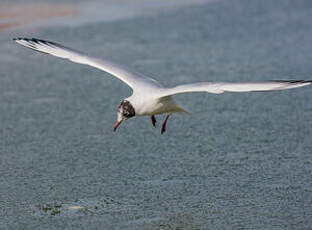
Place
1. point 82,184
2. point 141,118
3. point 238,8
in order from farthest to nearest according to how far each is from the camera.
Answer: point 238,8 → point 141,118 → point 82,184

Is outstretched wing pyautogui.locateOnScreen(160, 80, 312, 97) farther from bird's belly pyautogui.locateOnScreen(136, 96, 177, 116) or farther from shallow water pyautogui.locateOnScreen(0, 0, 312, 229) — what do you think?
shallow water pyautogui.locateOnScreen(0, 0, 312, 229)

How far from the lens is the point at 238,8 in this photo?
7527 mm

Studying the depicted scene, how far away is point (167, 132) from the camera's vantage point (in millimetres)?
5043

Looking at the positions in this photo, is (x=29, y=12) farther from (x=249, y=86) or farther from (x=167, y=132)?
(x=249, y=86)

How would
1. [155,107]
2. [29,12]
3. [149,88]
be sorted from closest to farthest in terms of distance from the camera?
[155,107], [149,88], [29,12]

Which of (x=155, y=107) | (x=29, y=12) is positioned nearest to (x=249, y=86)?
(x=155, y=107)

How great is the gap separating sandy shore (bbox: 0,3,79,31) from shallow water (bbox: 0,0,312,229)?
0.88ft

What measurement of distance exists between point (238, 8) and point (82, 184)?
386 centimetres

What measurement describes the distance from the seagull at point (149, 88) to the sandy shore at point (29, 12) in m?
2.22

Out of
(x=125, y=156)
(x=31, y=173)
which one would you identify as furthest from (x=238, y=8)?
(x=31, y=173)

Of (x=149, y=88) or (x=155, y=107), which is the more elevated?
(x=149, y=88)

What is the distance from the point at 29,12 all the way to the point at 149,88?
11.4ft

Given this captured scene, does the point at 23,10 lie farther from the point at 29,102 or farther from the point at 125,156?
the point at 125,156

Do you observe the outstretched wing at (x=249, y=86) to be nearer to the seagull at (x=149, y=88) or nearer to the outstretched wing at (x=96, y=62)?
the seagull at (x=149, y=88)
